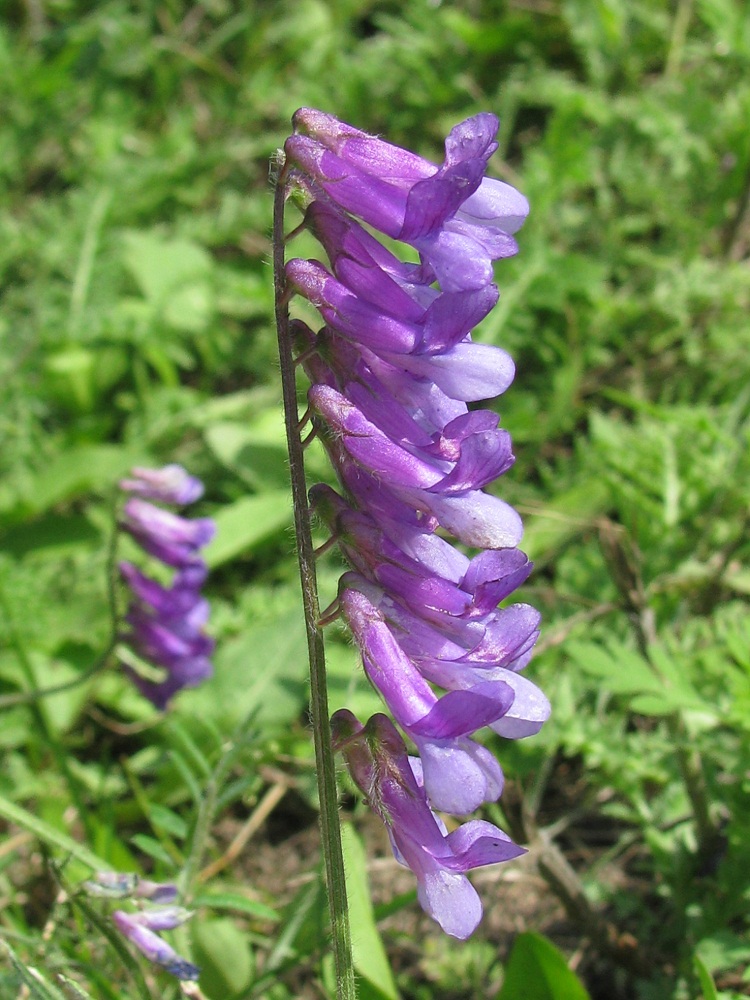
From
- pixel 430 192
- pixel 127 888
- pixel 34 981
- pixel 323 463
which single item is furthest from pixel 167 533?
pixel 430 192

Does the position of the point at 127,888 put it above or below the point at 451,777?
below

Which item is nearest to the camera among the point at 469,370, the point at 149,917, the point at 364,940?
the point at 469,370

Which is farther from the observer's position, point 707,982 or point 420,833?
point 707,982

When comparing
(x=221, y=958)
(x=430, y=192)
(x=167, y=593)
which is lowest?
(x=221, y=958)

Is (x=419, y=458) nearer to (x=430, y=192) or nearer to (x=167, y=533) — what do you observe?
(x=430, y=192)

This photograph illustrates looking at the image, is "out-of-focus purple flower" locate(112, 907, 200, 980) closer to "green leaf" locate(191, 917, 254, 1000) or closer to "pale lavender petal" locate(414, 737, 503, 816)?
A: "green leaf" locate(191, 917, 254, 1000)

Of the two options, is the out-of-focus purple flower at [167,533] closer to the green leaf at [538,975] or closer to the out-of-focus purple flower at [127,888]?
the out-of-focus purple flower at [127,888]

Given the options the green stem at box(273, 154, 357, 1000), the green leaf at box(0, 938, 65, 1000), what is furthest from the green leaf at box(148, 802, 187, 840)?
the green stem at box(273, 154, 357, 1000)
